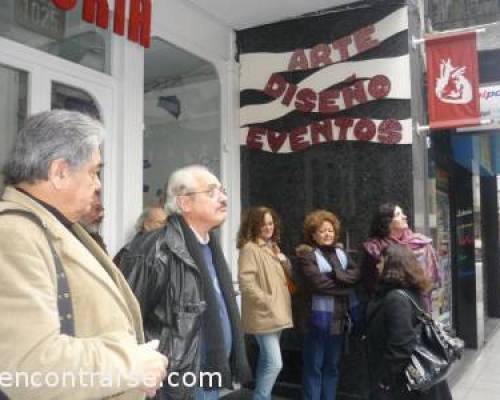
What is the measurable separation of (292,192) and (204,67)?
1.54 m

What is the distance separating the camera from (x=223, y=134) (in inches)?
201

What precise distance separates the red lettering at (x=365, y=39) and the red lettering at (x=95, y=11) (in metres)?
2.30

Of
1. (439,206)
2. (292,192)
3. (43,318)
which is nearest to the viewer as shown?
(43,318)

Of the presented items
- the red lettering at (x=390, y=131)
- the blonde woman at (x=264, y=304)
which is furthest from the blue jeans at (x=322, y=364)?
the red lettering at (x=390, y=131)

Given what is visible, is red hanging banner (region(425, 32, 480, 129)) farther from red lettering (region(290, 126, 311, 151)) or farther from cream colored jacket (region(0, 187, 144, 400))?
cream colored jacket (region(0, 187, 144, 400))

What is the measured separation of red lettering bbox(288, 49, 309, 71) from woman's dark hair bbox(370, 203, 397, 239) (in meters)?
1.65

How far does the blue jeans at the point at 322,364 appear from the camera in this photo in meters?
4.03

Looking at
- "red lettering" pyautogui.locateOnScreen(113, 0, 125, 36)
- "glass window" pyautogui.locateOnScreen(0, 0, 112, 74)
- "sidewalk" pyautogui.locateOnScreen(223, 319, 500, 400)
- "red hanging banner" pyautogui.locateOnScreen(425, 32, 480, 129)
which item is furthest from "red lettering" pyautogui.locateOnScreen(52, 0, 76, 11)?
"sidewalk" pyautogui.locateOnScreen(223, 319, 500, 400)

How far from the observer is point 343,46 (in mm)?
4754

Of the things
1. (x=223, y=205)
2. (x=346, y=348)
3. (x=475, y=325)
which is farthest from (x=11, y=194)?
(x=475, y=325)

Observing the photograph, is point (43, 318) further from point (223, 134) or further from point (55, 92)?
point (223, 134)

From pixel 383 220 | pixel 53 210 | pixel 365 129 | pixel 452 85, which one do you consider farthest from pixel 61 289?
pixel 452 85

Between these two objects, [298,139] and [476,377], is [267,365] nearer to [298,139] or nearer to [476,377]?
[298,139]

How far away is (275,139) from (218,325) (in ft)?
9.63
